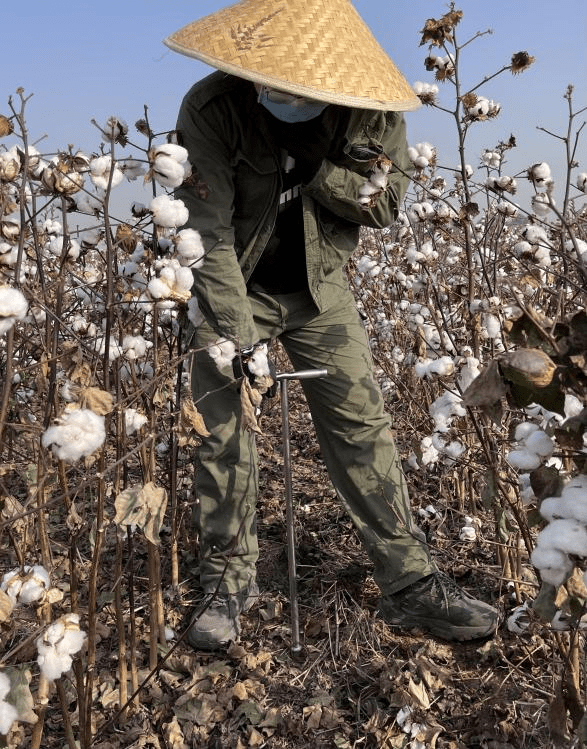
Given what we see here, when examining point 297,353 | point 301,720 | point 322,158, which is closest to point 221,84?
point 322,158

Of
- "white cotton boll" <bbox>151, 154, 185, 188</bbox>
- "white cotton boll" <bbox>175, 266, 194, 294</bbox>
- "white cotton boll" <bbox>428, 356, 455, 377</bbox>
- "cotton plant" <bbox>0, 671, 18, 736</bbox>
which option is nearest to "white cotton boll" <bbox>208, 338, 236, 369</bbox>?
"white cotton boll" <bbox>175, 266, 194, 294</bbox>

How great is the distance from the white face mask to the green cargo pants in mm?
629

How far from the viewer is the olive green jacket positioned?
2154 mm

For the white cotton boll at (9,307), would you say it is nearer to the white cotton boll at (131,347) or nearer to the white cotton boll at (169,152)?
the white cotton boll at (169,152)

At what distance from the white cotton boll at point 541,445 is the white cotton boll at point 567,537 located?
14 centimetres

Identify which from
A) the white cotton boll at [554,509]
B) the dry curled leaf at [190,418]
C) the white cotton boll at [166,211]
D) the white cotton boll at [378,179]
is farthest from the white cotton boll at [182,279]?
the white cotton boll at [378,179]

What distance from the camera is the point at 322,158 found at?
2.24m

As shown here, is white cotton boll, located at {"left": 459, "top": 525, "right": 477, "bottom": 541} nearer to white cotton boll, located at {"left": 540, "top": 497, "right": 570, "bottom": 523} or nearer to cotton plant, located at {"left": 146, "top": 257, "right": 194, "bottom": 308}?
cotton plant, located at {"left": 146, "top": 257, "right": 194, "bottom": 308}

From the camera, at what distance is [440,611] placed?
7.49 ft

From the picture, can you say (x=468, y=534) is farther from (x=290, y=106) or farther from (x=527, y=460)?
(x=527, y=460)

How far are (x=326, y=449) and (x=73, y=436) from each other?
1499 millimetres

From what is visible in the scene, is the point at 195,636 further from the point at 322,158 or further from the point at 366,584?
the point at 322,158

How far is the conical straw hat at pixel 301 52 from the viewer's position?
173 centimetres

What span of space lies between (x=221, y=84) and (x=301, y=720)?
1.97 m
